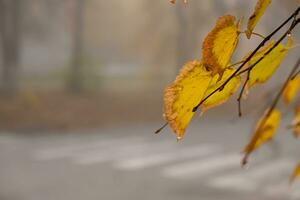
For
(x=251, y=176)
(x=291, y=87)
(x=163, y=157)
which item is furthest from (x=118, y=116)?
(x=291, y=87)

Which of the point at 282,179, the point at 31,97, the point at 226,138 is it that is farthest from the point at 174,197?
the point at 31,97

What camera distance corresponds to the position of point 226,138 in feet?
40.0

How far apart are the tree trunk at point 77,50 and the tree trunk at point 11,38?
1.54 m

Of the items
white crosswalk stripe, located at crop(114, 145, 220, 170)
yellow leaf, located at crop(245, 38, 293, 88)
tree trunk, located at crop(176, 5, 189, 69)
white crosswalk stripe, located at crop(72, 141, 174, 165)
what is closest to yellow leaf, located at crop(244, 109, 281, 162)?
yellow leaf, located at crop(245, 38, 293, 88)

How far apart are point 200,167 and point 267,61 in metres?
8.33

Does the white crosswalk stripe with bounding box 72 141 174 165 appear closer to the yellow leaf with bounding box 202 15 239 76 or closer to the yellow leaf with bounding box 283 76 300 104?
the yellow leaf with bounding box 283 76 300 104

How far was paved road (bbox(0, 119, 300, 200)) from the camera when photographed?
6.97 meters

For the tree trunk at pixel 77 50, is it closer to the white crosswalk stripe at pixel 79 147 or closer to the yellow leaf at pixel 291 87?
the white crosswalk stripe at pixel 79 147

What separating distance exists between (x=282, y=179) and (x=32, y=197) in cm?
343

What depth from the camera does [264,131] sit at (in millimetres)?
841

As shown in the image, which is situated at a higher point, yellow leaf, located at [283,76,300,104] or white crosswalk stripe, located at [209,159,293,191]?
yellow leaf, located at [283,76,300,104]

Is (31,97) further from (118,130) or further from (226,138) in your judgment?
(226,138)

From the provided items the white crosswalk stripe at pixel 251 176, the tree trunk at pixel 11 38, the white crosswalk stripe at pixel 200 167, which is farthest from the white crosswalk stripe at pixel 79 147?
the tree trunk at pixel 11 38

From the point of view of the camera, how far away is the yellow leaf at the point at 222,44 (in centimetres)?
50
